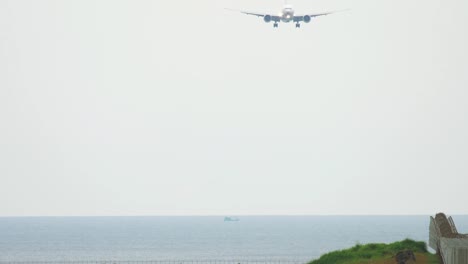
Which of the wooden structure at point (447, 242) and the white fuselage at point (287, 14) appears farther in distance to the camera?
the white fuselage at point (287, 14)

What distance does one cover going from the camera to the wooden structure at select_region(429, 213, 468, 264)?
3997cm

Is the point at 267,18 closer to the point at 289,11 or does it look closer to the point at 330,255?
the point at 289,11

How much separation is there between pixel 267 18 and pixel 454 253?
75348 millimetres

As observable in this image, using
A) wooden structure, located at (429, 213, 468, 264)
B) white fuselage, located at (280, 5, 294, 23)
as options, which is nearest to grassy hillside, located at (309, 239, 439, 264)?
wooden structure, located at (429, 213, 468, 264)

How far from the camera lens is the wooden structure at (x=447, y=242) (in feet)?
131

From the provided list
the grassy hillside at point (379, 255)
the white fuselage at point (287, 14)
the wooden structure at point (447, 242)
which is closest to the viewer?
the wooden structure at point (447, 242)

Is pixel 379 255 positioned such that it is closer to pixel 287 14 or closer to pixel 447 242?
pixel 447 242

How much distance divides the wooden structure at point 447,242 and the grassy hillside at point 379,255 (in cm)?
123

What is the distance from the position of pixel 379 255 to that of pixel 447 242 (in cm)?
1444

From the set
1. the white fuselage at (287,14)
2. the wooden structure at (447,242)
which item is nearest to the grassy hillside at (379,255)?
the wooden structure at (447,242)

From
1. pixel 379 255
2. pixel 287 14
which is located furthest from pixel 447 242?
pixel 287 14

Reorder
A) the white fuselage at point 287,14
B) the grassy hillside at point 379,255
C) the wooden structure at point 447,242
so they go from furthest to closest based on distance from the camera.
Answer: the white fuselage at point 287,14 → the grassy hillside at point 379,255 → the wooden structure at point 447,242

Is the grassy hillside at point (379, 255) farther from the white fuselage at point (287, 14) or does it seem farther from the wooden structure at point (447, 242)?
the white fuselage at point (287, 14)

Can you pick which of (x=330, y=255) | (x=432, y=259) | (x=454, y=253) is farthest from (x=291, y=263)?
(x=454, y=253)
